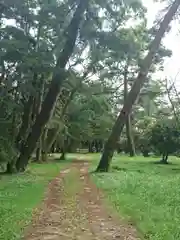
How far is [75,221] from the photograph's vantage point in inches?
360

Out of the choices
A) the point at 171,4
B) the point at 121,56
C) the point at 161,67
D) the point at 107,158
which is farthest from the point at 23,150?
the point at 161,67

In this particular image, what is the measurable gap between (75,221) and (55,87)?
513 inches

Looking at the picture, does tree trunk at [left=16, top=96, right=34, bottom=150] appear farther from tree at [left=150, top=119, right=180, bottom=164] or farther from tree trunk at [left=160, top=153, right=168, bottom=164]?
tree trunk at [left=160, top=153, right=168, bottom=164]

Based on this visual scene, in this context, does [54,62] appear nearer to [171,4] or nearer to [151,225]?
[171,4]

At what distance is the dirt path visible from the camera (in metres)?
7.89

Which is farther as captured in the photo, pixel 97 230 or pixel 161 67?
pixel 161 67

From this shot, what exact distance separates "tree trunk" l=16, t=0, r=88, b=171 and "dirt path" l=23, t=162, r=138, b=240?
8505 millimetres

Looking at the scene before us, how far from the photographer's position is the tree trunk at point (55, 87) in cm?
2011

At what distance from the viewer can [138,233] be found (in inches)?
324

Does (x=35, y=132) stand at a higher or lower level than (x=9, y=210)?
higher

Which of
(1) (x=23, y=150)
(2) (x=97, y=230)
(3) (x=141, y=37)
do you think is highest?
(3) (x=141, y=37)

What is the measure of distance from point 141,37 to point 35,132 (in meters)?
11.0

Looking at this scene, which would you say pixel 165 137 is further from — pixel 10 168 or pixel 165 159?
pixel 10 168

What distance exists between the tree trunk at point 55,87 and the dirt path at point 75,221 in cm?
850
